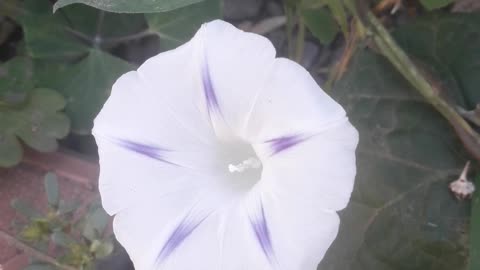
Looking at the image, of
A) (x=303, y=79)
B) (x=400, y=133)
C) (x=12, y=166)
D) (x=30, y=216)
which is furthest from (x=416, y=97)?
(x=12, y=166)

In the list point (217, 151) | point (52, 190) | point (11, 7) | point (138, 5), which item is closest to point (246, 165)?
point (217, 151)

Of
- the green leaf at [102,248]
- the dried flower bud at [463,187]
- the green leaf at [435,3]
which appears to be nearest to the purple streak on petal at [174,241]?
the green leaf at [102,248]

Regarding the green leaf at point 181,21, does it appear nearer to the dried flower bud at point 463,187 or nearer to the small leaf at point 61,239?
the small leaf at point 61,239

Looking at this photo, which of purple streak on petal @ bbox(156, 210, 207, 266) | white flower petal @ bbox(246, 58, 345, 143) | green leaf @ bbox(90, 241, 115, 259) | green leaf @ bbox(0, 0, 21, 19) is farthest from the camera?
green leaf @ bbox(0, 0, 21, 19)

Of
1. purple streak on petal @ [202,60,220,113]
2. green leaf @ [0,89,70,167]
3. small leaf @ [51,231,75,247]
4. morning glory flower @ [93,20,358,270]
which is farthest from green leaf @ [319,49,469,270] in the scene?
green leaf @ [0,89,70,167]

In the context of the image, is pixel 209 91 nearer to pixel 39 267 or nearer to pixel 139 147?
pixel 139 147

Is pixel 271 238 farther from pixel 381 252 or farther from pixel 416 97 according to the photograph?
pixel 416 97

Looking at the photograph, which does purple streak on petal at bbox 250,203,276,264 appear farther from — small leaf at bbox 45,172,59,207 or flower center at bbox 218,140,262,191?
small leaf at bbox 45,172,59,207
